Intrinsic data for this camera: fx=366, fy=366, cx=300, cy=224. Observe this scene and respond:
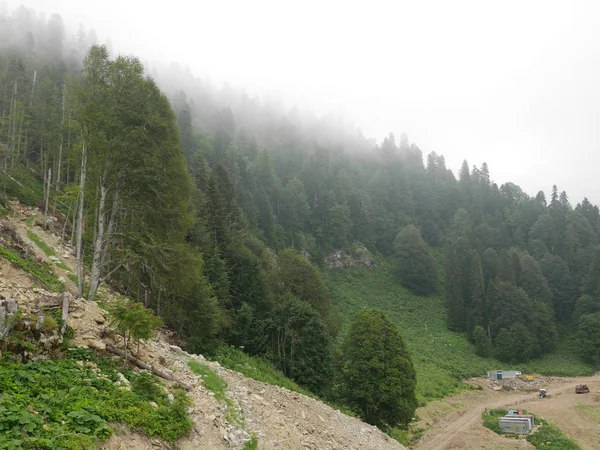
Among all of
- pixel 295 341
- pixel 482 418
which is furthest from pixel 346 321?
pixel 295 341

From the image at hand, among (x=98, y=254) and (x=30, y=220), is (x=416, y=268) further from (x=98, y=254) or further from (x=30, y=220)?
(x=98, y=254)

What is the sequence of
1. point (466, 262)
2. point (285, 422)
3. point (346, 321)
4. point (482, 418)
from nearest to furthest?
point (285, 422) → point (482, 418) → point (346, 321) → point (466, 262)

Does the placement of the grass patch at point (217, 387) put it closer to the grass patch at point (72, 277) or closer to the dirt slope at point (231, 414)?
the dirt slope at point (231, 414)

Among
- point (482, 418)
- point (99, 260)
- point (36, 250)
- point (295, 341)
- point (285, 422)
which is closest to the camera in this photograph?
point (285, 422)

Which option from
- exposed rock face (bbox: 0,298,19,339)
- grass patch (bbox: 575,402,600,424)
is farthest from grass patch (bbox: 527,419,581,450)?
exposed rock face (bbox: 0,298,19,339)

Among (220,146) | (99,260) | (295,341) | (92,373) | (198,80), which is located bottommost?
(295,341)

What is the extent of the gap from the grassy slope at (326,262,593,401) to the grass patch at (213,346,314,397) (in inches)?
785

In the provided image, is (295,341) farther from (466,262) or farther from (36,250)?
(466,262)

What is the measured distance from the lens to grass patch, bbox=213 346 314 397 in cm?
2036

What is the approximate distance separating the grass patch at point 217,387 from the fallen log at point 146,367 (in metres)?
1.18

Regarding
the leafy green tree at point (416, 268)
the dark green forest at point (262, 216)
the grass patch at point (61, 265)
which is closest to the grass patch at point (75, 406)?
the dark green forest at point (262, 216)

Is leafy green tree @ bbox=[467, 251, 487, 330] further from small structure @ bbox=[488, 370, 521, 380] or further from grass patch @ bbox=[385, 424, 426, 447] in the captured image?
grass patch @ bbox=[385, 424, 426, 447]

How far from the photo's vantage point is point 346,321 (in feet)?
184

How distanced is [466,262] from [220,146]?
56597 mm
